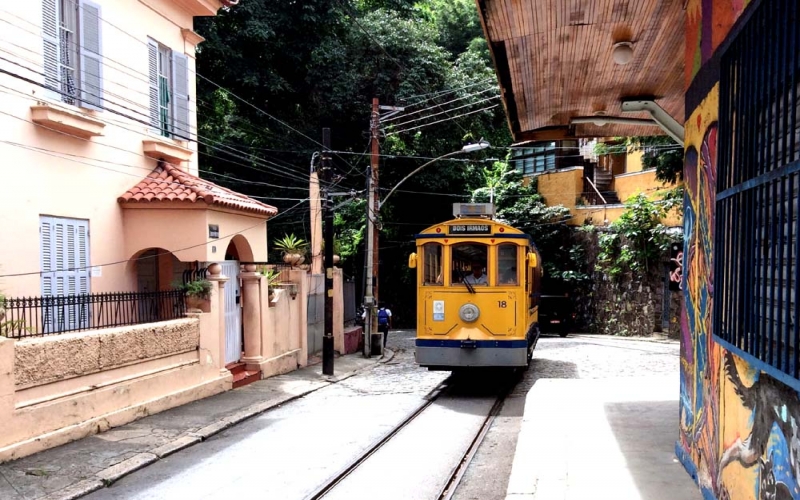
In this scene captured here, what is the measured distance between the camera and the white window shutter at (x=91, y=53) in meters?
12.1

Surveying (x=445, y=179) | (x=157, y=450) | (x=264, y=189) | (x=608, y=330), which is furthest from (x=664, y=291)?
(x=157, y=450)

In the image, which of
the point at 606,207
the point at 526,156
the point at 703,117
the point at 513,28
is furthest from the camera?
the point at 526,156

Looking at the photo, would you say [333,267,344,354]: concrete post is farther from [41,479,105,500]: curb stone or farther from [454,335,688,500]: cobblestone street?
[41,479,105,500]: curb stone

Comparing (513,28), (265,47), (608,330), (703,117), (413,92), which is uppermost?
(265,47)

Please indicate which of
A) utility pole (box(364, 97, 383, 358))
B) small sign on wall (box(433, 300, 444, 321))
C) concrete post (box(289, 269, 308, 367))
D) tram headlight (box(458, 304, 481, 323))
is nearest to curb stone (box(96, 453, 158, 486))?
small sign on wall (box(433, 300, 444, 321))

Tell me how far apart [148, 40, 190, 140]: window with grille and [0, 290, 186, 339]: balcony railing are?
381 centimetres

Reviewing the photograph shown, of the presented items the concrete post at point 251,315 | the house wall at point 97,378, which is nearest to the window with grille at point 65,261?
the house wall at point 97,378

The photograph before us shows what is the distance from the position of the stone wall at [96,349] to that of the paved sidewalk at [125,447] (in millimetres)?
926

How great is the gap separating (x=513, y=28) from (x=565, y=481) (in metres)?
3.93

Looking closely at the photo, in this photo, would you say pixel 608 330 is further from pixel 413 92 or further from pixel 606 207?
pixel 413 92

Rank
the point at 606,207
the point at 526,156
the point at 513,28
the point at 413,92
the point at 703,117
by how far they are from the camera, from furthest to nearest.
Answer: the point at 526,156 < the point at 606,207 < the point at 413,92 < the point at 513,28 < the point at 703,117

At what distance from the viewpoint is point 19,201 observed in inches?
424

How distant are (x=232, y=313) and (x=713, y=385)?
11.6 meters

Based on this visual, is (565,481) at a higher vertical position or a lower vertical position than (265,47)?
lower
